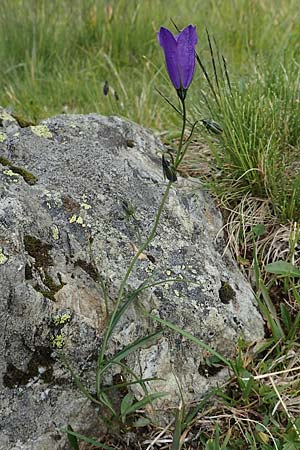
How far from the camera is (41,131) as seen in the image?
209 centimetres

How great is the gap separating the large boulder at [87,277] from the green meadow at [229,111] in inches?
3.8

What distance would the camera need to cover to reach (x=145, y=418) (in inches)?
66.1

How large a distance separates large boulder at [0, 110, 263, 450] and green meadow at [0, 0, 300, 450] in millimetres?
96

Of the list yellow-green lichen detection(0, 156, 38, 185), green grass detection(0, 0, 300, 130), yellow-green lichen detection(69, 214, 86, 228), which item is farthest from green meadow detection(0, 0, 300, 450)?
yellow-green lichen detection(69, 214, 86, 228)

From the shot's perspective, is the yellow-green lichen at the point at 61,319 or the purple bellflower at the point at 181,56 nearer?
the purple bellflower at the point at 181,56

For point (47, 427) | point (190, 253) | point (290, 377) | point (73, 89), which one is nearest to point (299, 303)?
point (290, 377)

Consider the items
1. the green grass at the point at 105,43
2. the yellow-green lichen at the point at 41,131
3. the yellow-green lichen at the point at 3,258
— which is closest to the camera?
the yellow-green lichen at the point at 3,258

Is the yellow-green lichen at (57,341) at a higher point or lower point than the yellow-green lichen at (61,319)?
lower

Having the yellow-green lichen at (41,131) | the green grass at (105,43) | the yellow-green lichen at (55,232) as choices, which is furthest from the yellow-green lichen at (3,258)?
the green grass at (105,43)

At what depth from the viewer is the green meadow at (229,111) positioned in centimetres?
175

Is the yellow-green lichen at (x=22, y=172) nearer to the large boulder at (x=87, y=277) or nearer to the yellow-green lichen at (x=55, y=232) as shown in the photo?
the large boulder at (x=87, y=277)

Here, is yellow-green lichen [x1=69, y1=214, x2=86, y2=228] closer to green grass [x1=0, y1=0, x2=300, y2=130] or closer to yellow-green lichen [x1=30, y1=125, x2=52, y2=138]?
yellow-green lichen [x1=30, y1=125, x2=52, y2=138]

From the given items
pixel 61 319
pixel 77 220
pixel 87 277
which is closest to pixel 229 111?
pixel 77 220

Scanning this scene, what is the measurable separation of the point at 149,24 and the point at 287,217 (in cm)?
222
